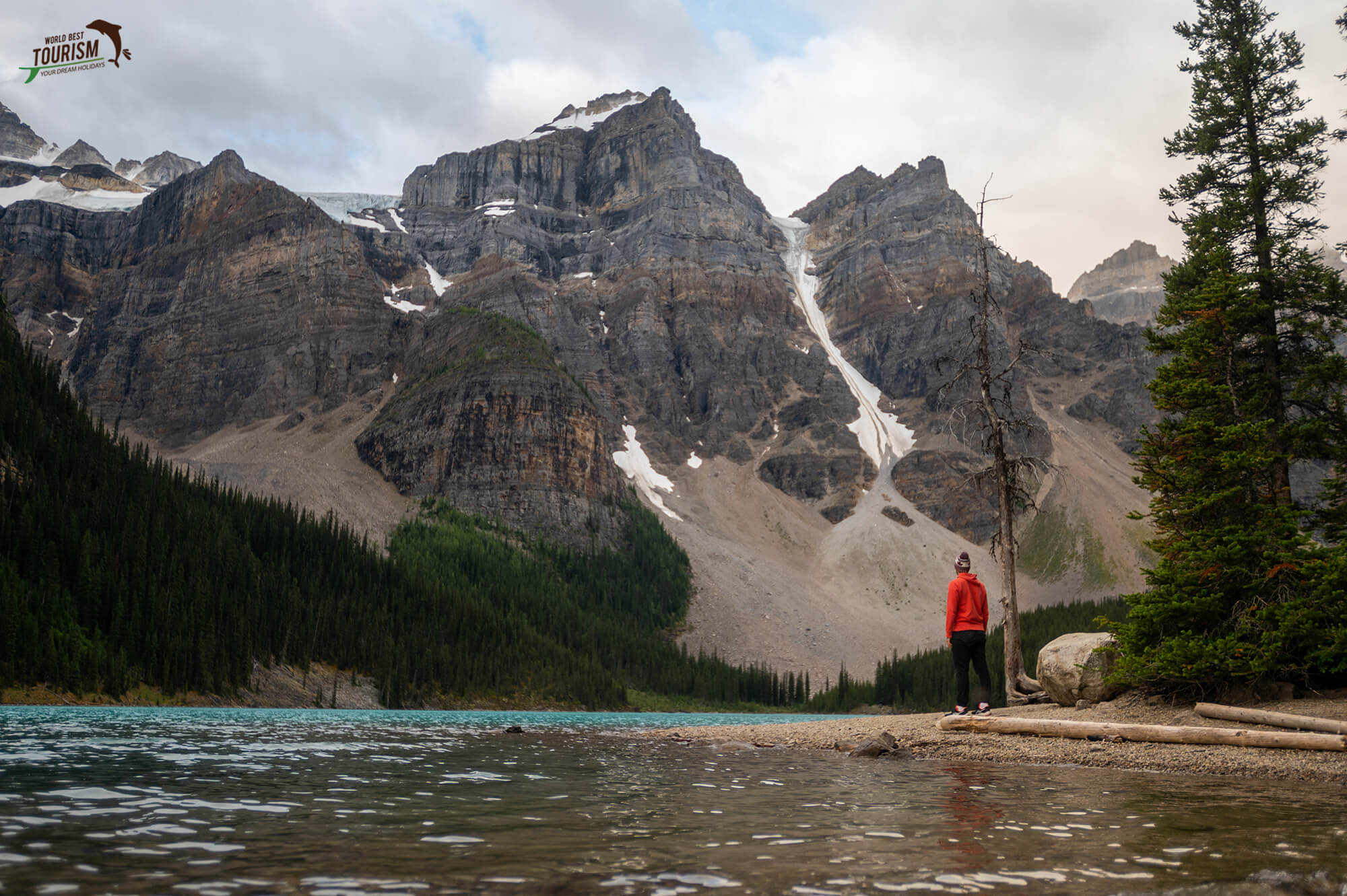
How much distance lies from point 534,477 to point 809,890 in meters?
176

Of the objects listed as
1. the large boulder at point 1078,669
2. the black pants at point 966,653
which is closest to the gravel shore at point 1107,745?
the large boulder at point 1078,669

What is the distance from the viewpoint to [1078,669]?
24359mm

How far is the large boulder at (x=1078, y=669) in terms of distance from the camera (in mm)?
23922

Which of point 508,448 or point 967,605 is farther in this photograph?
point 508,448

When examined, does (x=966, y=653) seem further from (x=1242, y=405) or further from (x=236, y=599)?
(x=236, y=599)

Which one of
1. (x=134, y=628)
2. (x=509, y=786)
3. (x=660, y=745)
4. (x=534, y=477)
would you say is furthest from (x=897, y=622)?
(x=509, y=786)

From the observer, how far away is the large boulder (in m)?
23.9

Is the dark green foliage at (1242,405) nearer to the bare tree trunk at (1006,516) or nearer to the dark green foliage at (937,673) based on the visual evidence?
the bare tree trunk at (1006,516)

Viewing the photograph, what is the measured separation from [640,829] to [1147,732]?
13.4 m

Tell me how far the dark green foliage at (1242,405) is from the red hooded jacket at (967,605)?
3.44m

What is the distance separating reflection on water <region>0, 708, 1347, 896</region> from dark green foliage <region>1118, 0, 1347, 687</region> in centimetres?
706

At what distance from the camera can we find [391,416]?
195500 millimetres

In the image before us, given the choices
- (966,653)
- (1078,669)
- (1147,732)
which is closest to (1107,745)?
(1147,732)

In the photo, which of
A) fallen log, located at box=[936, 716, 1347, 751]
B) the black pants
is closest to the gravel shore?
fallen log, located at box=[936, 716, 1347, 751]
